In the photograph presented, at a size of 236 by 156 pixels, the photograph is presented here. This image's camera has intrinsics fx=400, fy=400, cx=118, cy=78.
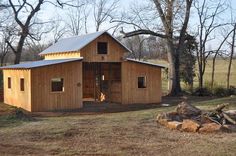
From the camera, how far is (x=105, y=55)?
2762 centimetres

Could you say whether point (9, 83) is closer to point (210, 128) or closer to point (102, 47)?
point (102, 47)

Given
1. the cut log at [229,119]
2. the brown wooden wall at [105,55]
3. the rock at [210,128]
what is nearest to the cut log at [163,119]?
the rock at [210,128]

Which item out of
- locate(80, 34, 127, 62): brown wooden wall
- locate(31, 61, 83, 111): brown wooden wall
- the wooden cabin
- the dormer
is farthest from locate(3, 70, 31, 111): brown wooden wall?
locate(80, 34, 127, 62): brown wooden wall

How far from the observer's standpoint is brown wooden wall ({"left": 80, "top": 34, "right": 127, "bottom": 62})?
1061 inches

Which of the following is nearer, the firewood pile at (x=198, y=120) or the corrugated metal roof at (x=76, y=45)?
the firewood pile at (x=198, y=120)

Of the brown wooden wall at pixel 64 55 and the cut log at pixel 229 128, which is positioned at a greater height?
the brown wooden wall at pixel 64 55

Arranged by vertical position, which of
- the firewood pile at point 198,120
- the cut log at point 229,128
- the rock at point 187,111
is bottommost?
the cut log at point 229,128

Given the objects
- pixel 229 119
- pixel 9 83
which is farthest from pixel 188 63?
pixel 229 119

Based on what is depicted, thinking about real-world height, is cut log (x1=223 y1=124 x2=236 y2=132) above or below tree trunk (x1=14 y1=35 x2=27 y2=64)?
below

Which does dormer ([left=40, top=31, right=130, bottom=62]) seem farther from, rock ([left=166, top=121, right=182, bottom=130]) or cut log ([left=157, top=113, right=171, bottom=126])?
rock ([left=166, top=121, right=182, bottom=130])

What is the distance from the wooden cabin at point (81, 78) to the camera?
24.7 m

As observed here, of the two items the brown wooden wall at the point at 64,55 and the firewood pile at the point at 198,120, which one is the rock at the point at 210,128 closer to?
the firewood pile at the point at 198,120

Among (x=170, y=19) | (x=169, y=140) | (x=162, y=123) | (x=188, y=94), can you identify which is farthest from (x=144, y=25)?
(x=169, y=140)

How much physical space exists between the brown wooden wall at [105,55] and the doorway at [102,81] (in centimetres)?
162
